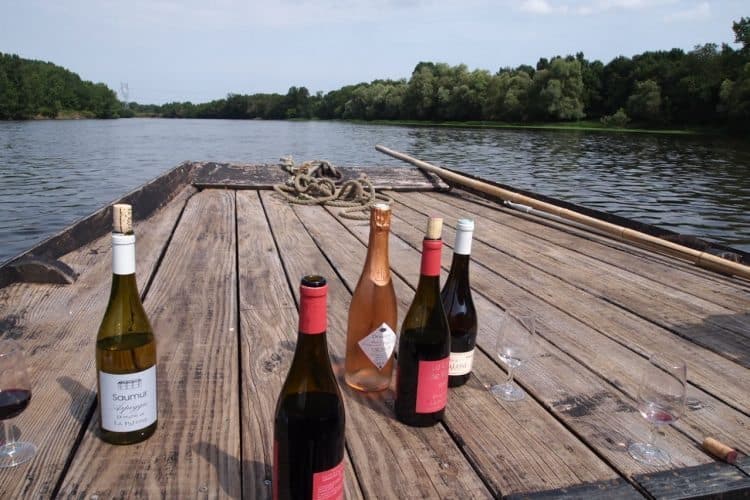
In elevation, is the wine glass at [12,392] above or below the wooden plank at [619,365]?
above

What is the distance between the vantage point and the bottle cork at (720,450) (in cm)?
128

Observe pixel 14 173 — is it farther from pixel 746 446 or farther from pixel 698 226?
pixel 746 446

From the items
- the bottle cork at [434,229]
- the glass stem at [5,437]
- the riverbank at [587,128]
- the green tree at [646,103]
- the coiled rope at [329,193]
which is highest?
the green tree at [646,103]

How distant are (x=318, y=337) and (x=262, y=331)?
3.30 ft

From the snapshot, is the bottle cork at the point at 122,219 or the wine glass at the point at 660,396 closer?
the bottle cork at the point at 122,219

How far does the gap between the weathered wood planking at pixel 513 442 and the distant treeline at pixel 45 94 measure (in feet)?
224

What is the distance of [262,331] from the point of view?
1.94 metres

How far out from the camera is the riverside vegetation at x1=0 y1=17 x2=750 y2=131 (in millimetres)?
51406

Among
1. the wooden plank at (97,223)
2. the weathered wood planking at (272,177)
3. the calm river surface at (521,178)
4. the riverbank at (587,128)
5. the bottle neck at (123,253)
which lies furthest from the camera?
the riverbank at (587,128)

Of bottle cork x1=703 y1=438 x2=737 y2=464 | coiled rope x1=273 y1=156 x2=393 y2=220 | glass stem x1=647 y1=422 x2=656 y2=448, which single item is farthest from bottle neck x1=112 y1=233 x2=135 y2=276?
coiled rope x1=273 y1=156 x2=393 y2=220

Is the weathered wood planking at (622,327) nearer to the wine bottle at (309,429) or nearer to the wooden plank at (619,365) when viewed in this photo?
the wooden plank at (619,365)

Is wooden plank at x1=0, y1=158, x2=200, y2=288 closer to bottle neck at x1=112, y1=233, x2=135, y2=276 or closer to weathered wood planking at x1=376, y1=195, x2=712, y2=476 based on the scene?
bottle neck at x1=112, y1=233, x2=135, y2=276

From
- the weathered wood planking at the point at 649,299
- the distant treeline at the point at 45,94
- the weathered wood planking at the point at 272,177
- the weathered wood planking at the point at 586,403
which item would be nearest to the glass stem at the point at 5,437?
the weathered wood planking at the point at 586,403

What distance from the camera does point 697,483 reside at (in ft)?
3.93
